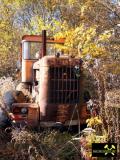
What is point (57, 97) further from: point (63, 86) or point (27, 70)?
point (27, 70)

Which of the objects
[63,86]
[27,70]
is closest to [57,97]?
[63,86]

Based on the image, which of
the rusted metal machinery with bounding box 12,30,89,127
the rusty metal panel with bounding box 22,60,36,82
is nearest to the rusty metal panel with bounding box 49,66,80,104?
the rusted metal machinery with bounding box 12,30,89,127

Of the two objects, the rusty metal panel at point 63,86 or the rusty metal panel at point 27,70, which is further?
the rusty metal panel at point 27,70

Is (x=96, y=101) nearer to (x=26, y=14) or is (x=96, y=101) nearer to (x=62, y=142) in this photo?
(x=62, y=142)

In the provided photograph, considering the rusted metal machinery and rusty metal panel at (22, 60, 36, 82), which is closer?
the rusted metal machinery

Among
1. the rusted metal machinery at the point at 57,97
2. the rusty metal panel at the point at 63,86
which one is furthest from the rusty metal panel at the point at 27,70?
the rusty metal panel at the point at 63,86

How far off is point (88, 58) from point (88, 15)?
3134 mm

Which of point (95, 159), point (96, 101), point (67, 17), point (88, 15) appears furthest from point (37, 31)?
point (95, 159)

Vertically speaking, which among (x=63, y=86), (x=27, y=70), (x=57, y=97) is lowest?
(x=57, y=97)

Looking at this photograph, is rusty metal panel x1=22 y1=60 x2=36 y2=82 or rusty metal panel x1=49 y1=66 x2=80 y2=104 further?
rusty metal panel x1=22 y1=60 x2=36 y2=82

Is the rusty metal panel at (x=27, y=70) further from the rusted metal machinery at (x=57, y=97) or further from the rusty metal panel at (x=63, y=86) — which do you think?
the rusty metal panel at (x=63, y=86)

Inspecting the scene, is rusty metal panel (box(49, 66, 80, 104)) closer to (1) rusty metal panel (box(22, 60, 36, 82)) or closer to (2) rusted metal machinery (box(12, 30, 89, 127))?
(2) rusted metal machinery (box(12, 30, 89, 127))

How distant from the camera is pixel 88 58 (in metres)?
9.91

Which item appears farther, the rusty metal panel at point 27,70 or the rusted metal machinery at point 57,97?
the rusty metal panel at point 27,70
